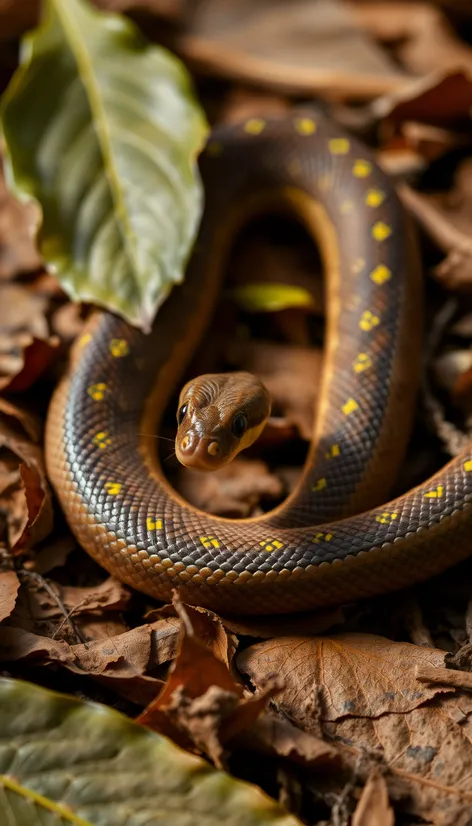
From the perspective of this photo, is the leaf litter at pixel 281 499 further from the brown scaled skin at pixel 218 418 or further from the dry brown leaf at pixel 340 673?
the brown scaled skin at pixel 218 418

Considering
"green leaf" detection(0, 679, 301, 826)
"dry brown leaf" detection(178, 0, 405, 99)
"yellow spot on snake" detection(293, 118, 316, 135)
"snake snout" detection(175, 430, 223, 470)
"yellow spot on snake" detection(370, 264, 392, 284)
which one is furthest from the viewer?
"dry brown leaf" detection(178, 0, 405, 99)

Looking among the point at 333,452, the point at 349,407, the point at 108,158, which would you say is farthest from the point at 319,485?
the point at 108,158

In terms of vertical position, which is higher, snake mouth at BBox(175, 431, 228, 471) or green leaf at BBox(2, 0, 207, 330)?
green leaf at BBox(2, 0, 207, 330)

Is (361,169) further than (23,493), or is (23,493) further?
(361,169)

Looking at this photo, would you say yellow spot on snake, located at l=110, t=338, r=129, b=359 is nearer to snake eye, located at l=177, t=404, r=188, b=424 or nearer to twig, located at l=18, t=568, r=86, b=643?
snake eye, located at l=177, t=404, r=188, b=424

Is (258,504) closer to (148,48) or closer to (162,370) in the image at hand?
(162,370)

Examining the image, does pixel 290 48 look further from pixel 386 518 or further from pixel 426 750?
pixel 426 750

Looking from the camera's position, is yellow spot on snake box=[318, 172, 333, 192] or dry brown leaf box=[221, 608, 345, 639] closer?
dry brown leaf box=[221, 608, 345, 639]

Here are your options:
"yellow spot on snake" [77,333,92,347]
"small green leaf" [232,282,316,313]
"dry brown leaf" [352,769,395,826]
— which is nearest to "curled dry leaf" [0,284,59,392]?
"yellow spot on snake" [77,333,92,347]
